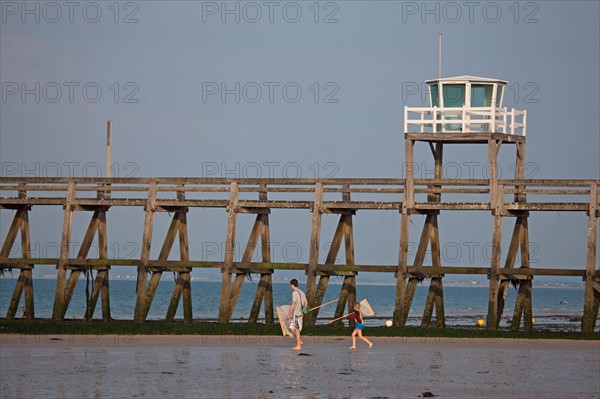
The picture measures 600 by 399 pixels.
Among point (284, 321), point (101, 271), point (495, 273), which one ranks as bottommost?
point (284, 321)

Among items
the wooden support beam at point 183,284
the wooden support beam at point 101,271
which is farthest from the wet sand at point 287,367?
the wooden support beam at point 101,271

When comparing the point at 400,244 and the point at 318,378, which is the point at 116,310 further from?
the point at 318,378

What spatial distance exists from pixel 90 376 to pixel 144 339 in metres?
8.16

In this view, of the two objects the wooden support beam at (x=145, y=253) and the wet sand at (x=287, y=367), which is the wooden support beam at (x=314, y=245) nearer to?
the wet sand at (x=287, y=367)

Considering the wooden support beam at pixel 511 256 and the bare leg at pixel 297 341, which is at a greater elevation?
the wooden support beam at pixel 511 256

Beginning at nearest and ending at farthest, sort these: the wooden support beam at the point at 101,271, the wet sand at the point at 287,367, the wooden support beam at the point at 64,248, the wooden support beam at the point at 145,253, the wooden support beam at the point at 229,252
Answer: the wet sand at the point at 287,367, the wooden support beam at the point at 229,252, the wooden support beam at the point at 145,253, the wooden support beam at the point at 64,248, the wooden support beam at the point at 101,271

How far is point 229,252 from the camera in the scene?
34.8m

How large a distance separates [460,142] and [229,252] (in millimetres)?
7770

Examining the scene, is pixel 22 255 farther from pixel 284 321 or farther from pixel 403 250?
pixel 284 321

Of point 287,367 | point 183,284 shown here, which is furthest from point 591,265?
point 183,284

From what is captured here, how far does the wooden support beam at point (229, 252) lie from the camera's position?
1373 inches

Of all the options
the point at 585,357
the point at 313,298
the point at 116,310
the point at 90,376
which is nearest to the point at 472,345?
the point at 585,357

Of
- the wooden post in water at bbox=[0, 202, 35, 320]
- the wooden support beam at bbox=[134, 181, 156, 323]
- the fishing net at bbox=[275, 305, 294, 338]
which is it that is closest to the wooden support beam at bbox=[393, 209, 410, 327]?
the fishing net at bbox=[275, 305, 294, 338]

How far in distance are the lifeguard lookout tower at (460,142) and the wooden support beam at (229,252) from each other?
488 cm
